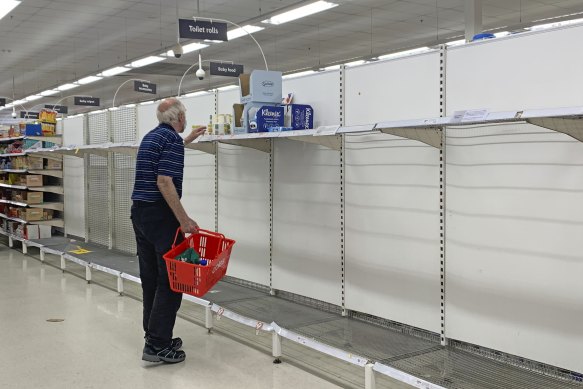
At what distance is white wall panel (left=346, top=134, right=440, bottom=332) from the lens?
359 cm

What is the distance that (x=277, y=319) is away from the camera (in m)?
4.15

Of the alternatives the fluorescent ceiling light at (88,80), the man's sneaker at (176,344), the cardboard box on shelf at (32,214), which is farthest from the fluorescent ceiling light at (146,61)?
the man's sneaker at (176,344)

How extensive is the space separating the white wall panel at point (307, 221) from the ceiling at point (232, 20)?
227 inches

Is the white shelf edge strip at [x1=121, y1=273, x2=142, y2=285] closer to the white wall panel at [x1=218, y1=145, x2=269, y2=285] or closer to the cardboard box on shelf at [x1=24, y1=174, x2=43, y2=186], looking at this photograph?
the white wall panel at [x1=218, y1=145, x2=269, y2=285]

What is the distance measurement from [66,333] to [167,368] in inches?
53.4

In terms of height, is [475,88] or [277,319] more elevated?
[475,88]

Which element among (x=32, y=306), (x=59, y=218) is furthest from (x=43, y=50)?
(x=32, y=306)

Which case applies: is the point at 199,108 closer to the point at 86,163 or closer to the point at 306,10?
the point at 86,163

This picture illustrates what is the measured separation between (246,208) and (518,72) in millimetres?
2850

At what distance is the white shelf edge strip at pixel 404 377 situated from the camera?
2.82 meters

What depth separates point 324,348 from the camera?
347 cm

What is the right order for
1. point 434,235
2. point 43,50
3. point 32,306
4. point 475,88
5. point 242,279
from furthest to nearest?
point 43,50 → point 32,306 → point 242,279 → point 434,235 → point 475,88

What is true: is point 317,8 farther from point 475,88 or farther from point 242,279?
point 475,88

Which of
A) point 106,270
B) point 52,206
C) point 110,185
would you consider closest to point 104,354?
point 106,270
